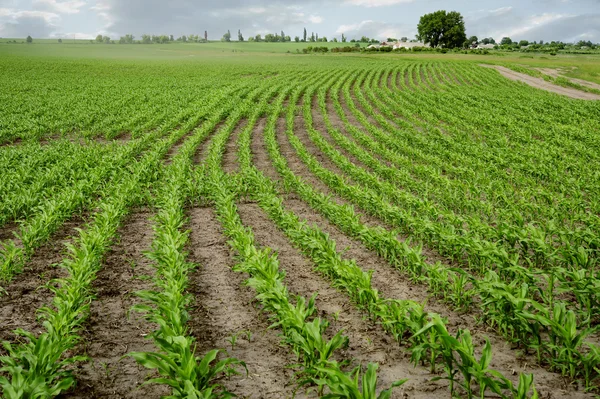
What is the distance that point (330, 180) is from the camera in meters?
12.1

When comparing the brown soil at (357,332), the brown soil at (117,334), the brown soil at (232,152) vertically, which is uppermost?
the brown soil at (232,152)

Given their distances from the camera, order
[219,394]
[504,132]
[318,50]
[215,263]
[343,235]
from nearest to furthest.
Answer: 1. [219,394]
2. [215,263]
3. [343,235]
4. [504,132]
5. [318,50]

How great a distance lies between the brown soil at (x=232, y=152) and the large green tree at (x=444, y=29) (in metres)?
101

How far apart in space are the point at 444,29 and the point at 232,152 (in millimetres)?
108729

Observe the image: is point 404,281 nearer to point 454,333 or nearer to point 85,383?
point 454,333

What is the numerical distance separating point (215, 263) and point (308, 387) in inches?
142

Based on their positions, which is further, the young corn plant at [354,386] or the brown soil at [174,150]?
the brown soil at [174,150]

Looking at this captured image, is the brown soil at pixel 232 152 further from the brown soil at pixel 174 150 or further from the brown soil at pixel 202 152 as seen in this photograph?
the brown soil at pixel 174 150

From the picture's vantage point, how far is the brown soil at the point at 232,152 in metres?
14.5

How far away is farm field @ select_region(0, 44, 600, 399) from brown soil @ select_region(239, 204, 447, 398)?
1.1 inches

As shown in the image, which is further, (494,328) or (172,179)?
(172,179)

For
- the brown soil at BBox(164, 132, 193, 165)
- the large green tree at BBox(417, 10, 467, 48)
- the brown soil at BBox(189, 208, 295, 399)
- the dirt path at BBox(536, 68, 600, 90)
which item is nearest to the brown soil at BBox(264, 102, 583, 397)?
the brown soil at BBox(189, 208, 295, 399)

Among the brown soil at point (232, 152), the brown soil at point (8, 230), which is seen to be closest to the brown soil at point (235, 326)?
the brown soil at point (8, 230)

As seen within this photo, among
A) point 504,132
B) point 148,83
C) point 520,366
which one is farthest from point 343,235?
point 148,83
